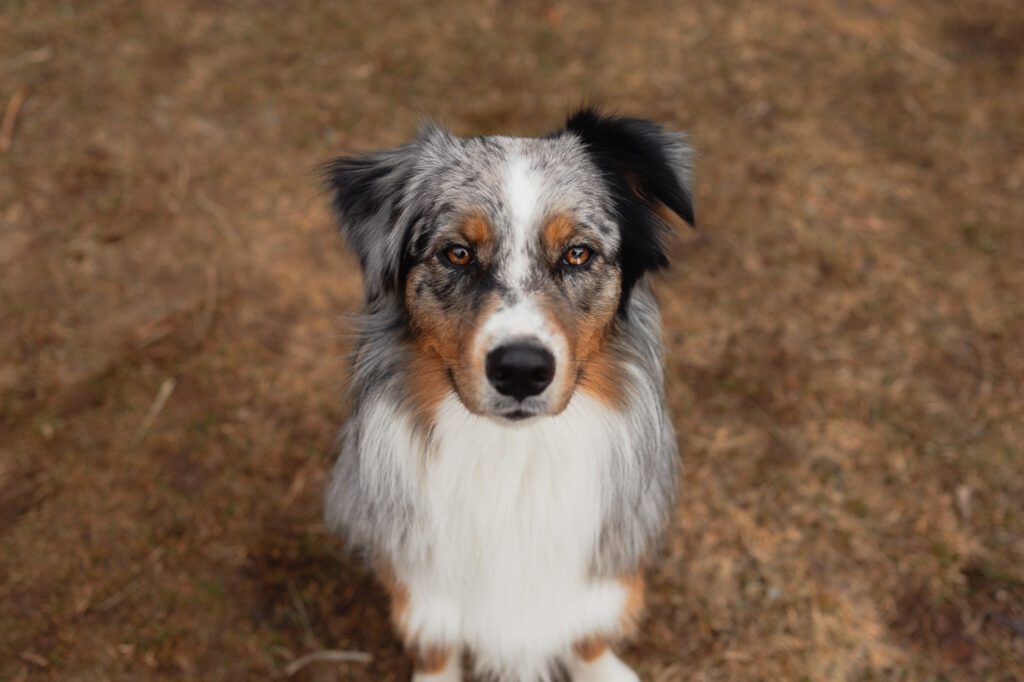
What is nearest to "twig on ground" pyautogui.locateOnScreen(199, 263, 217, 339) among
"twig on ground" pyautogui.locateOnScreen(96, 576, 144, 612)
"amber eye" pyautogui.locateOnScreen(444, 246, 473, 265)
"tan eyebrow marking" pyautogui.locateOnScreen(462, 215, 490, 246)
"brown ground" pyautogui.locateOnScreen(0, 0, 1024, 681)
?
"brown ground" pyautogui.locateOnScreen(0, 0, 1024, 681)

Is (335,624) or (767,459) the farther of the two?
(767,459)

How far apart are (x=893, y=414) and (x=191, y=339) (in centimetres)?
384

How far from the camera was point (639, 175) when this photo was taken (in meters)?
2.60

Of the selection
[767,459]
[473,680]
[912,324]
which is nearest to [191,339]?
[473,680]

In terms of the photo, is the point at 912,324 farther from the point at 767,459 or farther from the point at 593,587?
the point at 593,587

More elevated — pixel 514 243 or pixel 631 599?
pixel 514 243

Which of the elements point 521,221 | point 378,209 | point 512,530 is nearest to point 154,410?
point 378,209

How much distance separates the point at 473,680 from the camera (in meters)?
3.29

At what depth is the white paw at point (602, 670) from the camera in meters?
3.13

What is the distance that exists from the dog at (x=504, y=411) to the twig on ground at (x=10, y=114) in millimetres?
3649

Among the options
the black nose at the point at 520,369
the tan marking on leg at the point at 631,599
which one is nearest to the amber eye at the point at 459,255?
the black nose at the point at 520,369

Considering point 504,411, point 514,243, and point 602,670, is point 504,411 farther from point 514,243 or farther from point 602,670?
point 602,670

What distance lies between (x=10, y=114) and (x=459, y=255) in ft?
14.5

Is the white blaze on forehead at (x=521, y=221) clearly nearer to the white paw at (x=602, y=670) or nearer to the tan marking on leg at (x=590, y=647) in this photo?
the tan marking on leg at (x=590, y=647)
